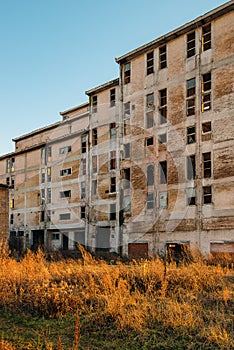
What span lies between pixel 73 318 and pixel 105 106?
94.3 ft

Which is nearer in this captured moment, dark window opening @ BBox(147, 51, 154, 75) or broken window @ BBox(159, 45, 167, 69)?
broken window @ BBox(159, 45, 167, 69)

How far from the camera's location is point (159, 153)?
29.5 meters

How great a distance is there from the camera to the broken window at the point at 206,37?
27469 mm

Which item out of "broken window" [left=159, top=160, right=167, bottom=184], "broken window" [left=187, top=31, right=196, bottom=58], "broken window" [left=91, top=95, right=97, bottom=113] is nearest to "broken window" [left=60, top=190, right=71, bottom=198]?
"broken window" [left=91, top=95, right=97, bottom=113]

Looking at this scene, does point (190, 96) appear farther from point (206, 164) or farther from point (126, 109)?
point (126, 109)

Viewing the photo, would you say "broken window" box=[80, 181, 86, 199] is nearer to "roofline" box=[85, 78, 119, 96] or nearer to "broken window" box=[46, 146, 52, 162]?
"broken window" box=[46, 146, 52, 162]

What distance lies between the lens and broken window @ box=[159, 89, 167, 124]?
97.8 ft

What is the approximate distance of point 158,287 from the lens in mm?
10969

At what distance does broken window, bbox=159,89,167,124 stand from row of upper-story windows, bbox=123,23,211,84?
199 centimetres

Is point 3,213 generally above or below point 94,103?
below

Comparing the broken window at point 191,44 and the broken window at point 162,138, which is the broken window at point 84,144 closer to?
the broken window at point 162,138

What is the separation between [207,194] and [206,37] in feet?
36.2

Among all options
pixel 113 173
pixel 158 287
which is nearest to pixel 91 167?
pixel 113 173

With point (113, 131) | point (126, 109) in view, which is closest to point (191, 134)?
point (126, 109)
